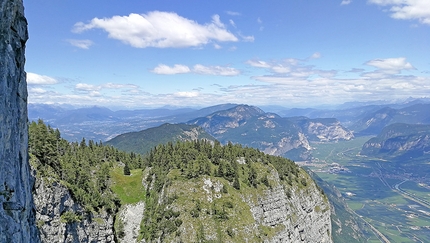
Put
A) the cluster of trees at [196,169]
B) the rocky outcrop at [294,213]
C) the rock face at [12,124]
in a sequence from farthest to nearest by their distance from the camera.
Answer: the rocky outcrop at [294,213] < the cluster of trees at [196,169] < the rock face at [12,124]

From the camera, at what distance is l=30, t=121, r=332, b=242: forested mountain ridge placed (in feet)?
231

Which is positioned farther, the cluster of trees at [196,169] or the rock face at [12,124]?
the cluster of trees at [196,169]

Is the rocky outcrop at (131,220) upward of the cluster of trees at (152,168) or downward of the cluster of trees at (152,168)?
downward

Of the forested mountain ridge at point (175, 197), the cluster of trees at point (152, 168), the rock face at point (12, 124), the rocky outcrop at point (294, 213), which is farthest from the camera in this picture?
the rocky outcrop at point (294, 213)

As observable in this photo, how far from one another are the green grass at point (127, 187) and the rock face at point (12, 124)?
193 feet

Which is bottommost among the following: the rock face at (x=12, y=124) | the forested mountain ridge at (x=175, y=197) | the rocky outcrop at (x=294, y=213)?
the rocky outcrop at (x=294, y=213)

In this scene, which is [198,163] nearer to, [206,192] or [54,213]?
[206,192]

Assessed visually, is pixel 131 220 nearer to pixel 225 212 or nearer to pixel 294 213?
pixel 225 212

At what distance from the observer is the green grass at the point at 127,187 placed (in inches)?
3755

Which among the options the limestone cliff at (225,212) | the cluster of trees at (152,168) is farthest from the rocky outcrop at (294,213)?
the cluster of trees at (152,168)

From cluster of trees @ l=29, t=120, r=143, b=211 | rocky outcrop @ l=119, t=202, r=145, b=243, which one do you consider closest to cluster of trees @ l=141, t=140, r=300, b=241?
rocky outcrop @ l=119, t=202, r=145, b=243

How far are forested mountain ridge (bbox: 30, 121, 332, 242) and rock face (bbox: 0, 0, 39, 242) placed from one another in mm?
31038

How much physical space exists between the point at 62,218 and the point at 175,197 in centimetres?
3424

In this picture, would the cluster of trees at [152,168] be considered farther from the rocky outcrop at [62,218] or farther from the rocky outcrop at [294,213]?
the rocky outcrop at [294,213]
